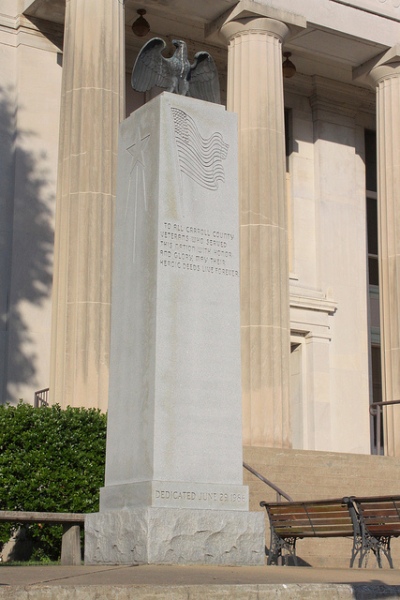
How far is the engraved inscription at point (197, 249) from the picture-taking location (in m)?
9.05

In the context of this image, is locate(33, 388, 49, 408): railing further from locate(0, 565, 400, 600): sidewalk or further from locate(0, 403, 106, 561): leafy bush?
locate(0, 565, 400, 600): sidewalk

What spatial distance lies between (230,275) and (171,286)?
625 millimetres

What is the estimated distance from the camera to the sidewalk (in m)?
6.11

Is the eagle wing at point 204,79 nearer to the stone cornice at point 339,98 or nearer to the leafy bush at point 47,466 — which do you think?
the leafy bush at point 47,466

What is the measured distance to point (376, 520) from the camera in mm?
10961

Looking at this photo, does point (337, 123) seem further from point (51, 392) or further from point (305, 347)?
point (51, 392)

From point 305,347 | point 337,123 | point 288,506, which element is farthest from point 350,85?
point 288,506

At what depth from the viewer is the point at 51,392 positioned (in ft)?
57.0

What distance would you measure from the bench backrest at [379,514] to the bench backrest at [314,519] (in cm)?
16

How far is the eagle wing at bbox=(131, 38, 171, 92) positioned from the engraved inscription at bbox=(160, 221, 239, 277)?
1580mm

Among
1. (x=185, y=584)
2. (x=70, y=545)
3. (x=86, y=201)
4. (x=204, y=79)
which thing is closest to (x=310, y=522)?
(x=70, y=545)

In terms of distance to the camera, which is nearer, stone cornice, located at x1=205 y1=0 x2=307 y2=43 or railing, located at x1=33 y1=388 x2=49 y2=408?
railing, located at x1=33 y1=388 x2=49 y2=408

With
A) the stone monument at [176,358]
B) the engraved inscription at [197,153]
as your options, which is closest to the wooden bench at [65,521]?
the stone monument at [176,358]

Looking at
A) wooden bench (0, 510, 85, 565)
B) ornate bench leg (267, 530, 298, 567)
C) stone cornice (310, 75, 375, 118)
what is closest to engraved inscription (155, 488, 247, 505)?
wooden bench (0, 510, 85, 565)
